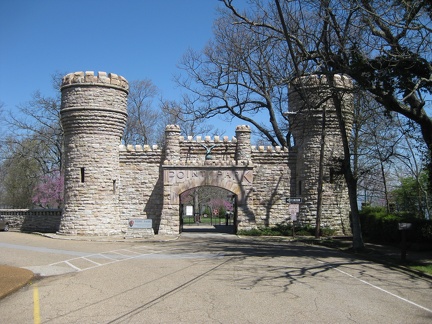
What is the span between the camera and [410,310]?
8.17 metres

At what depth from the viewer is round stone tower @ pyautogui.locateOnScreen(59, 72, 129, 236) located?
24844 mm

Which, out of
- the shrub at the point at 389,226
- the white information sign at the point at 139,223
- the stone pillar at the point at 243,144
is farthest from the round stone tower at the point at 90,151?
the shrub at the point at 389,226

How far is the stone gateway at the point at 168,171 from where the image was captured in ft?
82.4

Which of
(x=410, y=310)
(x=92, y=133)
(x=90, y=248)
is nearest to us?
(x=410, y=310)

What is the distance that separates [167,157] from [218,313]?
63.0 ft

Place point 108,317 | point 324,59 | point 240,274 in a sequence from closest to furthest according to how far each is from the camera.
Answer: point 108,317
point 240,274
point 324,59

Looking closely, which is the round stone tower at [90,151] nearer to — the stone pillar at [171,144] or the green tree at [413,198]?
the stone pillar at [171,144]

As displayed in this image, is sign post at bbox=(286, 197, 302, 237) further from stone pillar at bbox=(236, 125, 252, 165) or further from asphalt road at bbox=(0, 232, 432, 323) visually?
asphalt road at bbox=(0, 232, 432, 323)

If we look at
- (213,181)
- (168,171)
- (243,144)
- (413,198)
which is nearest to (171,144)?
(168,171)

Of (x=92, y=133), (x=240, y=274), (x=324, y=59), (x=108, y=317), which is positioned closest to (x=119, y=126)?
(x=92, y=133)

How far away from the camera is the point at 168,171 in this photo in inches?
1025

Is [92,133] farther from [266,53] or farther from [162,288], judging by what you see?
[162,288]

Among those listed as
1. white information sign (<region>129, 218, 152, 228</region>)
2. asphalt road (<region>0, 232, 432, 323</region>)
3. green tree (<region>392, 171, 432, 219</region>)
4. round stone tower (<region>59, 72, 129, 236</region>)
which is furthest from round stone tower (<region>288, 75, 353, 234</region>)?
round stone tower (<region>59, 72, 129, 236</region>)

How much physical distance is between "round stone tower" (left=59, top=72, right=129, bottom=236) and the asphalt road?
7.97m
